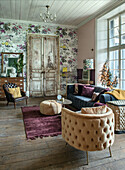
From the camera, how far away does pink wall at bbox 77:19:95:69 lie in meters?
6.39

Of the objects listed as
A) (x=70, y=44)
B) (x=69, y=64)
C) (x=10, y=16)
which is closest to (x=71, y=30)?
(x=70, y=44)

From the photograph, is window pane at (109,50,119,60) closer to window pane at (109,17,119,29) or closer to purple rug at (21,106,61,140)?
window pane at (109,17,119,29)

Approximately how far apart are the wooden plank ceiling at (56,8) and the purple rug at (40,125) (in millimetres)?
3610

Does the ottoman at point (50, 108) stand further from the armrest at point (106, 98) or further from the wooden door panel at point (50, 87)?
the wooden door panel at point (50, 87)

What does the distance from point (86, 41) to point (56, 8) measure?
2.08 m

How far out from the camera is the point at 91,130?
82.0 inches

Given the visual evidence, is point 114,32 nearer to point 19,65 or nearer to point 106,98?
point 106,98

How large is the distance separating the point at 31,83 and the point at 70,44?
110 inches

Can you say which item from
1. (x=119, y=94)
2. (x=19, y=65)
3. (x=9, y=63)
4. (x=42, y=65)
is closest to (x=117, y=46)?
(x=119, y=94)

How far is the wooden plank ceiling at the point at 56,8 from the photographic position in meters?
5.02

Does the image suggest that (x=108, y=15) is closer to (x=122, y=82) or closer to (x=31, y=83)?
(x=122, y=82)

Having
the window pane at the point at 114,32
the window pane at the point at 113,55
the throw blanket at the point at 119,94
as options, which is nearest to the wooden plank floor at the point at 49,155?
the throw blanket at the point at 119,94

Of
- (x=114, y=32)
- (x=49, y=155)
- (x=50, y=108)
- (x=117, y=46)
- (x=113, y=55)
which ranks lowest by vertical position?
(x=49, y=155)

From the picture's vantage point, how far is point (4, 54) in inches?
272
